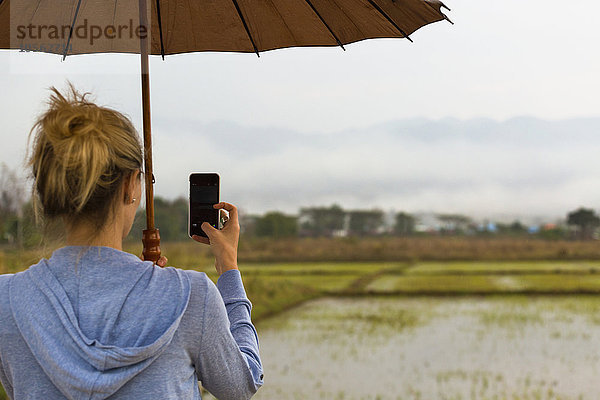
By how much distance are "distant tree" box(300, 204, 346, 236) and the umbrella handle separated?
1654cm

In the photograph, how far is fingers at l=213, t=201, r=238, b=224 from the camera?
120 cm

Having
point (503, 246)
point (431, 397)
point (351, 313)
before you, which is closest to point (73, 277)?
point (431, 397)

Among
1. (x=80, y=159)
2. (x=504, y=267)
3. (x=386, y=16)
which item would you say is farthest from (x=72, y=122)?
(x=504, y=267)

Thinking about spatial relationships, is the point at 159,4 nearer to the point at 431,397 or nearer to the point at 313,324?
the point at 431,397

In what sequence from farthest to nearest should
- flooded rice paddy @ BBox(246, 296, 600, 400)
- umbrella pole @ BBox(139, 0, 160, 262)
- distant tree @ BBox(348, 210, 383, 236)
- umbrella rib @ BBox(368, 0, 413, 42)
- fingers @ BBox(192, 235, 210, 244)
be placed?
1. distant tree @ BBox(348, 210, 383, 236)
2. flooded rice paddy @ BBox(246, 296, 600, 400)
3. umbrella rib @ BBox(368, 0, 413, 42)
4. umbrella pole @ BBox(139, 0, 160, 262)
5. fingers @ BBox(192, 235, 210, 244)

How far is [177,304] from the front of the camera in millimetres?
898

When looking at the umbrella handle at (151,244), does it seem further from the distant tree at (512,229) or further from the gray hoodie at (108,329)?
the distant tree at (512,229)

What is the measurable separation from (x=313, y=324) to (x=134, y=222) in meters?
15.4

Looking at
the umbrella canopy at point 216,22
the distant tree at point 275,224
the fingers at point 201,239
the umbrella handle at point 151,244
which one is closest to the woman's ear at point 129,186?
the fingers at point 201,239

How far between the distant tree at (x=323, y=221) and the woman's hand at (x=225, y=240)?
16.8 m

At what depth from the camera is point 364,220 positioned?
18547 mm

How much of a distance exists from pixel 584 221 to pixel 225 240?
760 inches

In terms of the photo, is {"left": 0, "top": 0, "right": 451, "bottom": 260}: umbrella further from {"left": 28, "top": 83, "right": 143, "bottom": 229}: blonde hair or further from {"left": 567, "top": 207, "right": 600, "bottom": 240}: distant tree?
{"left": 567, "top": 207, "right": 600, "bottom": 240}: distant tree

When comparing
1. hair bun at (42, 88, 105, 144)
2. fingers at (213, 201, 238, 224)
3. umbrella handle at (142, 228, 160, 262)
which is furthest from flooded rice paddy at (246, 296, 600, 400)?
hair bun at (42, 88, 105, 144)
